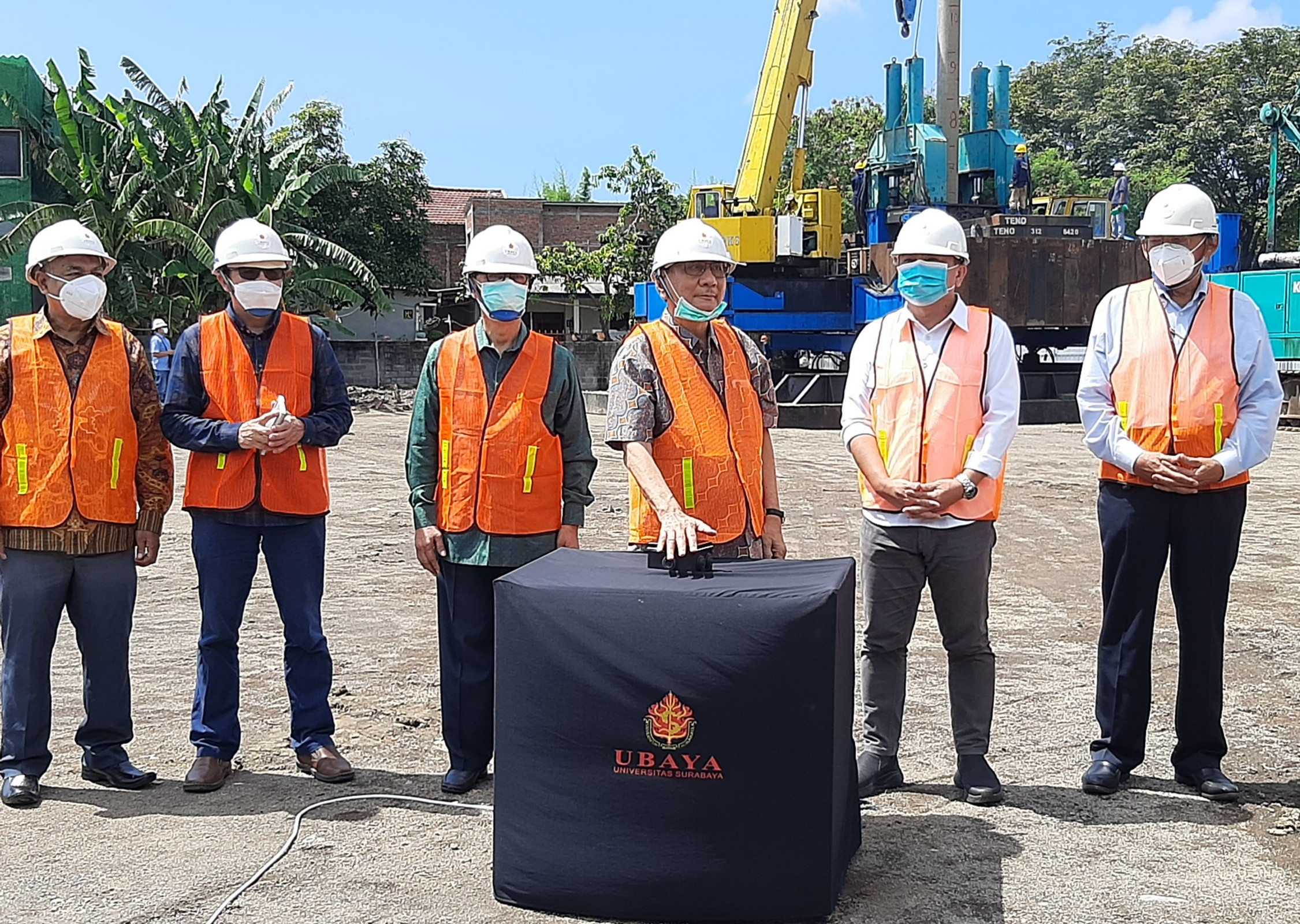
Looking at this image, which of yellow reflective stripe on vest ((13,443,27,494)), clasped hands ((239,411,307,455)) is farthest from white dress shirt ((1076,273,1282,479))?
yellow reflective stripe on vest ((13,443,27,494))

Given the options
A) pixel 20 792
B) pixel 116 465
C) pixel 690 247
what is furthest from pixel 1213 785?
pixel 20 792

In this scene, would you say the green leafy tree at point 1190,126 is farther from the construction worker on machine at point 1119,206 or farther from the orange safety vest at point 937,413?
the orange safety vest at point 937,413

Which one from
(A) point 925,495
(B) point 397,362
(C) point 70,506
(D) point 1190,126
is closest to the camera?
(A) point 925,495

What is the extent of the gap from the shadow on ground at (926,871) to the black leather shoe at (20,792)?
2779mm

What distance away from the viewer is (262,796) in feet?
15.8

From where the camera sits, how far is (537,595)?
3.74 metres

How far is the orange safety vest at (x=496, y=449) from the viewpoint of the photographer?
16.0 ft

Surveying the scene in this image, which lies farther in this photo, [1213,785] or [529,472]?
[529,472]

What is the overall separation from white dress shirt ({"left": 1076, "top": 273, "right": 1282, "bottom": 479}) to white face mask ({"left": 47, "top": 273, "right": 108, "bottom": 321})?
3.45 m

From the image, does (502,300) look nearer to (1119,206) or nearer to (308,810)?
(308,810)

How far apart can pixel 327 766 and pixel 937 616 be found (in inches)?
87.9

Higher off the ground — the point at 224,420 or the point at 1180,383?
the point at 1180,383

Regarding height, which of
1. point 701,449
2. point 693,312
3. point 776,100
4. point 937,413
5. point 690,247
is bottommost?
point 701,449

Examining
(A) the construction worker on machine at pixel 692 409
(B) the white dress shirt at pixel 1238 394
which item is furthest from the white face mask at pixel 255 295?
(B) the white dress shirt at pixel 1238 394
